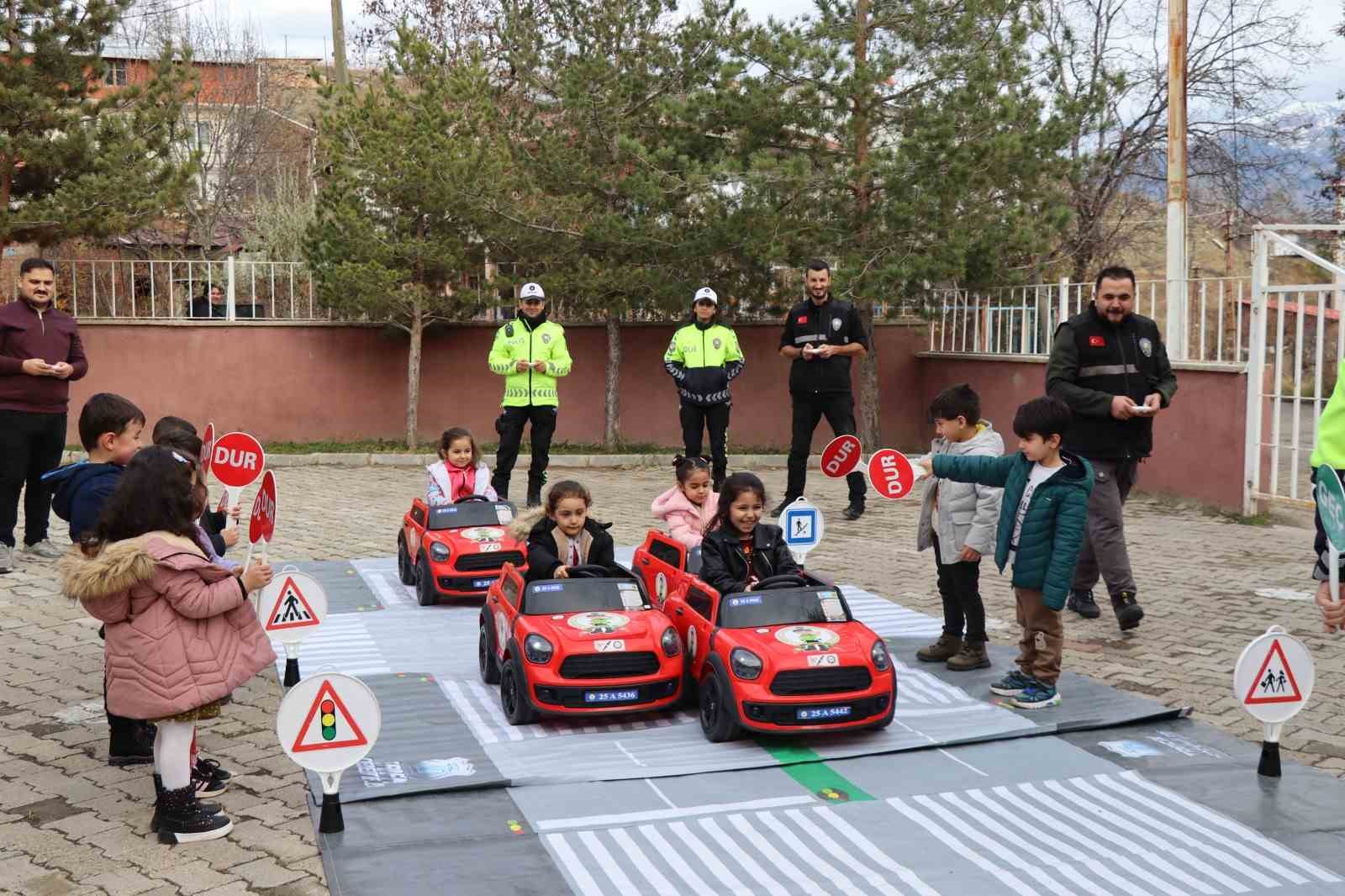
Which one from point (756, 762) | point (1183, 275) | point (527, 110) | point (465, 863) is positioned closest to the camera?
point (465, 863)

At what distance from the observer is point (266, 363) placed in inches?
728

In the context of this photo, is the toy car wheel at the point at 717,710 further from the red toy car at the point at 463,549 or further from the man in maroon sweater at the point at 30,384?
the man in maroon sweater at the point at 30,384

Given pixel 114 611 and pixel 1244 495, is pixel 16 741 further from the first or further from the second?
pixel 1244 495

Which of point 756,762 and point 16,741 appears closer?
point 756,762

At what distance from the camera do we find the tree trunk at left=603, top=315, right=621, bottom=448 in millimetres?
18453

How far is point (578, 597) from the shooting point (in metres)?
6.54

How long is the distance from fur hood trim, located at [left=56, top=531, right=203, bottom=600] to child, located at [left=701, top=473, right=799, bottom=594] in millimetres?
2756

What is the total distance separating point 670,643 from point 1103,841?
7.19ft

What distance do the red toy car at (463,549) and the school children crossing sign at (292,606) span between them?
2339 millimetres

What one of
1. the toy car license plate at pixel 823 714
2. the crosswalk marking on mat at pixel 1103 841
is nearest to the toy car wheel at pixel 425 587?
the toy car license plate at pixel 823 714

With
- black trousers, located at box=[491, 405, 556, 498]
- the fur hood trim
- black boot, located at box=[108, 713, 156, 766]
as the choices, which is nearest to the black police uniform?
black trousers, located at box=[491, 405, 556, 498]

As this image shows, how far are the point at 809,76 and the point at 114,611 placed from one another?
1298 centimetres

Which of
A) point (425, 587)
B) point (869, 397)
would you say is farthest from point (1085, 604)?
point (869, 397)

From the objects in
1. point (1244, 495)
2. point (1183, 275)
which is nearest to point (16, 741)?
point (1244, 495)
